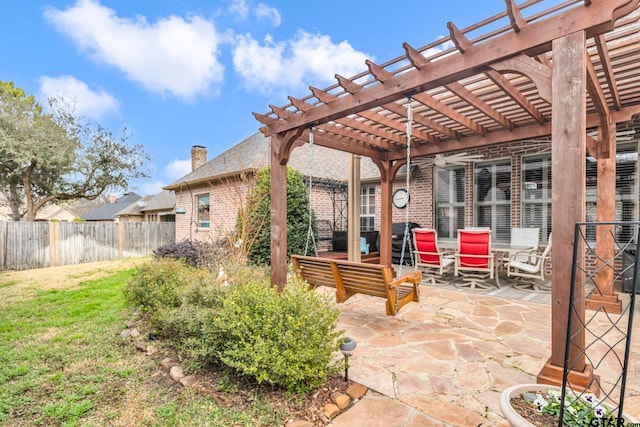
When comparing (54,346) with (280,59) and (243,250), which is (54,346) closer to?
(243,250)

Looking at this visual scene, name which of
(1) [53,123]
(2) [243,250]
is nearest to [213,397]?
(2) [243,250]

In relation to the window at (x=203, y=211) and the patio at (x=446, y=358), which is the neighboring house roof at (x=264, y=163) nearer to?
the window at (x=203, y=211)

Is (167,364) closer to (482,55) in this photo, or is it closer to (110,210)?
(482,55)

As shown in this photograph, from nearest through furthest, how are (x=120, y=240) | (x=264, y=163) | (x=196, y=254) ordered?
(x=196, y=254)
(x=264, y=163)
(x=120, y=240)

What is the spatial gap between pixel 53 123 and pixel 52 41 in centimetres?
385

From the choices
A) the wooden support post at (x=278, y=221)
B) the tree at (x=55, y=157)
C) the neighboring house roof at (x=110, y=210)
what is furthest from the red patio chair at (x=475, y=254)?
the neighboring house roof at (x=110, y=210)

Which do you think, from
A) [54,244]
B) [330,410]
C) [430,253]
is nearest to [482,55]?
[330,410]

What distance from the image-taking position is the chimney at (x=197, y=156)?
15.6 metres

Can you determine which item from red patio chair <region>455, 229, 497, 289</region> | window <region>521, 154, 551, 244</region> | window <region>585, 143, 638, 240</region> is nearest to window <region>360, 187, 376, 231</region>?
window <region>521, 154, 551, 244</region>

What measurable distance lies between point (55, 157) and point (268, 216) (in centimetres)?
1003

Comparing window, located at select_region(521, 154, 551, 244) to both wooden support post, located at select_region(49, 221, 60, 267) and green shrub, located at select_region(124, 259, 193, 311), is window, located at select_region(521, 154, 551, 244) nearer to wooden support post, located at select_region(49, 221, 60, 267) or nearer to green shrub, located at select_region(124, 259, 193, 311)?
green shrub, located at select_region(124, 259, 193, 311)

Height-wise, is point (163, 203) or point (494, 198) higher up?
point (163, 203)

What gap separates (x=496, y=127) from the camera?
5.62m

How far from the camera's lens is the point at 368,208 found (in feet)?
36.3
